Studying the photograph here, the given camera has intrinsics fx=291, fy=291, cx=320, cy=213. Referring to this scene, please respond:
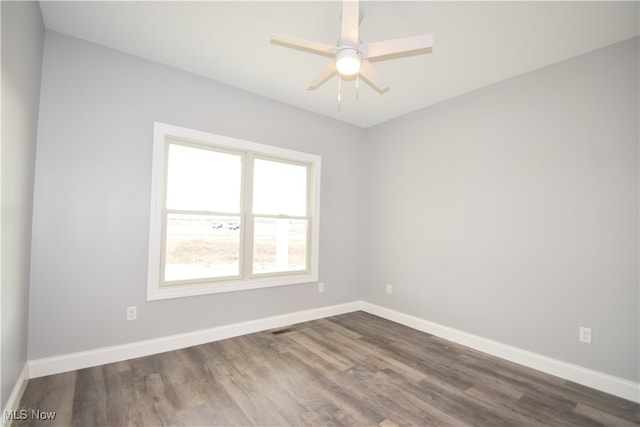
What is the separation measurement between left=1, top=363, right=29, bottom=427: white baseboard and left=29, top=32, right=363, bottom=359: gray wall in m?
0.17

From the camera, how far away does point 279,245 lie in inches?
151

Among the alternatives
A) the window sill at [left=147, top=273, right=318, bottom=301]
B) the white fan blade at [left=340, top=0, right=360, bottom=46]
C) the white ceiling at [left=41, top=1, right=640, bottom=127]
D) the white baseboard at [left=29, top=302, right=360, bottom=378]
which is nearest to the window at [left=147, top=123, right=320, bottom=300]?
the window sill at [left=147, top=273, right=318, bottom=301]

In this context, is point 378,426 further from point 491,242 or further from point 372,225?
point 372,225

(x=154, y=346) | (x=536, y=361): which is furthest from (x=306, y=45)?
(x=536, y=361)

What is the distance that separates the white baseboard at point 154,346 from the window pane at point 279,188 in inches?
53.2

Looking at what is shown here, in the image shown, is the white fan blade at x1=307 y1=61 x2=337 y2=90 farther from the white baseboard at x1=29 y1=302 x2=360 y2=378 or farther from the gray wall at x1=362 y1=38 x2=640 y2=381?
the white baseboard at x1=29 y1=302 x2=360 y2=378

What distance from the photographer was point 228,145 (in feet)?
10.8

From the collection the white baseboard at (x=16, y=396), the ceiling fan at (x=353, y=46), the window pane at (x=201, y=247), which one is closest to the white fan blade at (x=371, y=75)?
the ceiling fan at (x=353, y=46)

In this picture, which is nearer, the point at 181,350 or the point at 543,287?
the point at 543,287

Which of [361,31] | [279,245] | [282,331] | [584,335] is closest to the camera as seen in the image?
[361,31]

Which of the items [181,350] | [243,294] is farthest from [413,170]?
[181,350]

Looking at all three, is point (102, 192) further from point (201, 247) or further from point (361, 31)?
point (361, 31)

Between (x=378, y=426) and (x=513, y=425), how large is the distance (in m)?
0.89

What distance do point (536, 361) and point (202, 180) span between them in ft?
12.4
